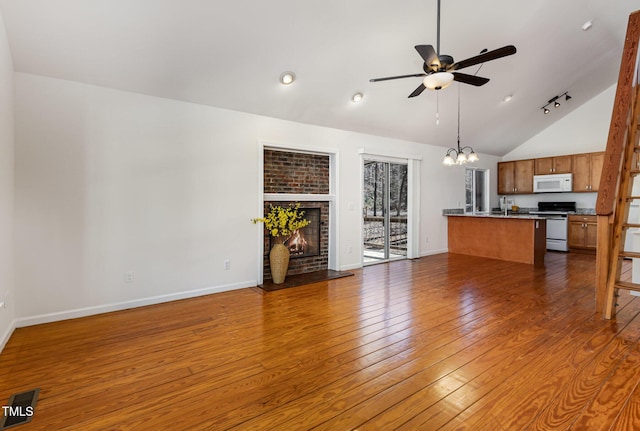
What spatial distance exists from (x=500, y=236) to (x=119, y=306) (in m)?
6.70

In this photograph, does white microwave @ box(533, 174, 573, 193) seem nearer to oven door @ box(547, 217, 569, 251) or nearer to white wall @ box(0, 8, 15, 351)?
oven door @ box(547, 217, 569, 251)

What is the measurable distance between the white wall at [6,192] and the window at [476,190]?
27.3ft

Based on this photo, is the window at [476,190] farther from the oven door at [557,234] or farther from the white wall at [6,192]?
the white wall at [6,192]

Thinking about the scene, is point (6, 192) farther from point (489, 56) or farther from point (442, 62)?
point (489, 56)

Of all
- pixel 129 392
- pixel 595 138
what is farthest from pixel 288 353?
pixel 595 138

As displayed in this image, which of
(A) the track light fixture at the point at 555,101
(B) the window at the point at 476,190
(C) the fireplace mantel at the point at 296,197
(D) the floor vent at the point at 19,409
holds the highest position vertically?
(A) the track light fixture at the point at 555,101

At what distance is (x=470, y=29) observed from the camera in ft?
13.4

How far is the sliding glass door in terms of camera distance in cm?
637

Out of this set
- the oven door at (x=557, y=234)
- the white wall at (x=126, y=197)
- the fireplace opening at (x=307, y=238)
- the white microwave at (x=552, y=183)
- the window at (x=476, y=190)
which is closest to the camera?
the white wall at (x=126, y=197)

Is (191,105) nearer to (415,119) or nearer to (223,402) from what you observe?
(223,402)

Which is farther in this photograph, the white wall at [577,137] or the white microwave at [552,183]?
the white microwave at [552,183]

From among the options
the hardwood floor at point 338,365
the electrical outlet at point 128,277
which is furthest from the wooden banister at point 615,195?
the electrical outlet at point 128,277

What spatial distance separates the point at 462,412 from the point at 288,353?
4.27ft

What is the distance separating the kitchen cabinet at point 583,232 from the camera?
22.9 feet
